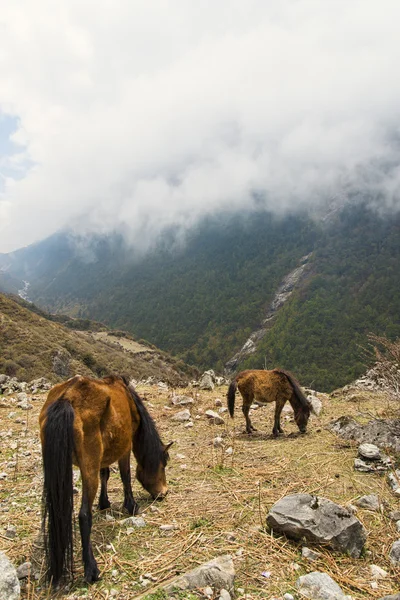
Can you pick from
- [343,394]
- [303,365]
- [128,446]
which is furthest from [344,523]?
[303,365]

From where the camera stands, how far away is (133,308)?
19238 cm

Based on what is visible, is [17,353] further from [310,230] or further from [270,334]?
[310,230]

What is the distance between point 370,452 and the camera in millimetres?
6520

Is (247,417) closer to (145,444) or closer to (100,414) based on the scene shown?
(145,444)

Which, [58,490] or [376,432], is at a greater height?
[58,490]

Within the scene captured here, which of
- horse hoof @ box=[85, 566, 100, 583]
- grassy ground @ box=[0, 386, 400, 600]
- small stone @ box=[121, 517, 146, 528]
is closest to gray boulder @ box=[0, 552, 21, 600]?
grassy ground @ box=[0, 386, 400, 600]

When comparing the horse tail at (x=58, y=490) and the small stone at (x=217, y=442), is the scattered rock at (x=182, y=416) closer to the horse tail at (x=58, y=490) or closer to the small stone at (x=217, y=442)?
the small stone at (x=217, y=442)

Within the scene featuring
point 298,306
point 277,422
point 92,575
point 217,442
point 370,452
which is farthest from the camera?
point 298,306

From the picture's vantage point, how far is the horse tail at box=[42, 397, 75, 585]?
3.53 metres

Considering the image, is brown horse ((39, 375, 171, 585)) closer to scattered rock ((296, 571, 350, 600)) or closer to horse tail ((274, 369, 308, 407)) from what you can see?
scattered rock ((296, 571, 350, 600))

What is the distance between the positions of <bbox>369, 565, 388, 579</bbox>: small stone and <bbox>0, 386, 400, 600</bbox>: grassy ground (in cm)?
6

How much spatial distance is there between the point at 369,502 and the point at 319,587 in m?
2.25

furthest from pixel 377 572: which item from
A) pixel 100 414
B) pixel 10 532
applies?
pixel 10 532

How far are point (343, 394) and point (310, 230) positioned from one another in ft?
645
